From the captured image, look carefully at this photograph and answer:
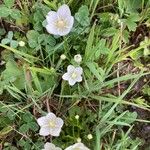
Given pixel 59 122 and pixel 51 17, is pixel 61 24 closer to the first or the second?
pixel 51 17

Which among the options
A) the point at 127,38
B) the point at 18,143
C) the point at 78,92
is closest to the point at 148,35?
the point at 127,38

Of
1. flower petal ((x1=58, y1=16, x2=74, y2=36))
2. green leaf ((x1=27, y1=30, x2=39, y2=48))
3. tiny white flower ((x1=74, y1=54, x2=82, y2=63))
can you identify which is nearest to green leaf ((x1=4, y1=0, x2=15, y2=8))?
green leaf ((x1=27, y1=30, x2=39, y2=48))

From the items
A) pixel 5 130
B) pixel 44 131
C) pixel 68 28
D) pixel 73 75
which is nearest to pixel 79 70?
pixel 73 75

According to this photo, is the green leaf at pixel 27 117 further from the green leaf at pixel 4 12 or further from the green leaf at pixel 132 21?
the green leaf at pixel 132 21

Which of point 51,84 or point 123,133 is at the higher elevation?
point 51,84

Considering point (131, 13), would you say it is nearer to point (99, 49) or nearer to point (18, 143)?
point (99, 49)

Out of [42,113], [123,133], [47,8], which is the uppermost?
[47,8]

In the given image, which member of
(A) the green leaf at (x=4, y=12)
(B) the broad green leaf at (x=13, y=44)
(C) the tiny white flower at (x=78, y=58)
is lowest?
(C) the tiny white flower at (x=78, y=58)

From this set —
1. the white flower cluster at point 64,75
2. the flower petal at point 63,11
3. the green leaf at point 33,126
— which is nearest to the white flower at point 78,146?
the white flower cluster at point 64,75
